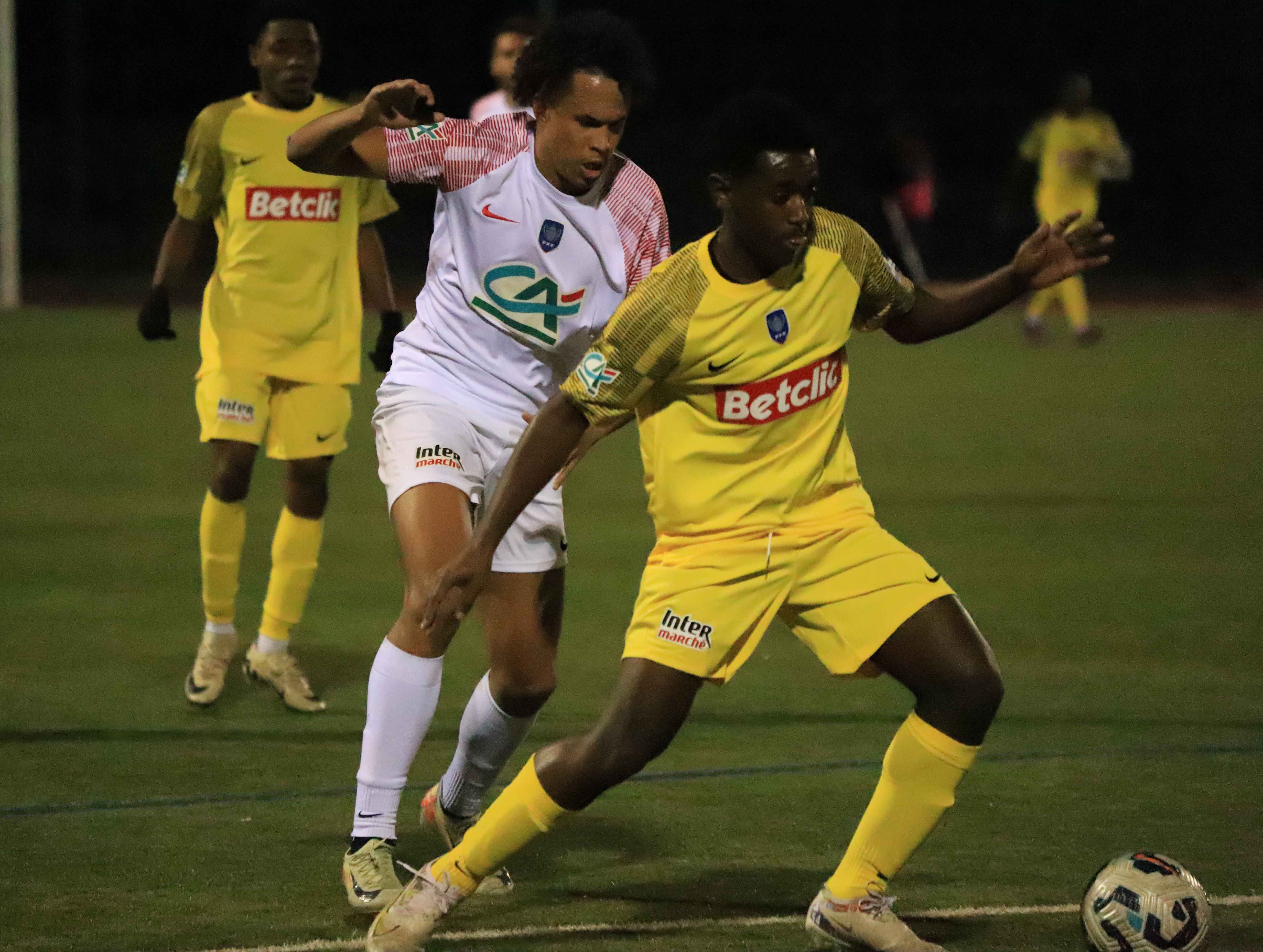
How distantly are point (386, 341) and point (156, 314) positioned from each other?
1.18 m

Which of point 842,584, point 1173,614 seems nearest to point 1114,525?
point 1173,614

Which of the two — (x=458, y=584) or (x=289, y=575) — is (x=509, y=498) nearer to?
(x=458, y=584)

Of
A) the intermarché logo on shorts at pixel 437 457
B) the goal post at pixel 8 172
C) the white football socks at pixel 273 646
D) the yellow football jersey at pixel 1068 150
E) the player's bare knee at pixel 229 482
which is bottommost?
the goal post at pixel 8 172

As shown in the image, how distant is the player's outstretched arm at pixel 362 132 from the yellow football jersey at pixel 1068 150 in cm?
1558

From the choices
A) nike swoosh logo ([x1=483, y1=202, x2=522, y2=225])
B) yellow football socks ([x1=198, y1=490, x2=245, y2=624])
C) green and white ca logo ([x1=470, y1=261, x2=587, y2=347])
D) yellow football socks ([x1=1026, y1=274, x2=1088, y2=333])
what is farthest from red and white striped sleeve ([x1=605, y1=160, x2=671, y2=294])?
yellow football socks ([x1=1026, y1=274, x2=1088, y2=333])

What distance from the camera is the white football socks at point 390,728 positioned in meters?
4.75

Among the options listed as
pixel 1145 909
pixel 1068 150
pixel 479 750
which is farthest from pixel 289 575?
pixel 1068 150

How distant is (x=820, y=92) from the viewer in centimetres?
3039

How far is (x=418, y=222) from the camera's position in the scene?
28312 mm

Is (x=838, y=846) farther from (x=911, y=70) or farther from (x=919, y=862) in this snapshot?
(x=911, y=70)

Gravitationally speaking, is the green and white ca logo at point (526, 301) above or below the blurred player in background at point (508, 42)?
below

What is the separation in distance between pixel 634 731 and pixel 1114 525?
6.49 metres

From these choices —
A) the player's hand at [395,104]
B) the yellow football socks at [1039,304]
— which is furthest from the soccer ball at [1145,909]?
the yellow football socks at [1039,304]

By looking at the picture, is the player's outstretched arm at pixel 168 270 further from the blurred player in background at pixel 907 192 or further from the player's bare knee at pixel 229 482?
the blurred player in background at pixel 907 192
